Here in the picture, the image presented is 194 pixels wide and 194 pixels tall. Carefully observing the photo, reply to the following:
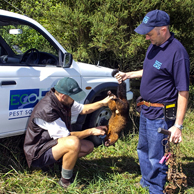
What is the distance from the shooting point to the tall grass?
303cm

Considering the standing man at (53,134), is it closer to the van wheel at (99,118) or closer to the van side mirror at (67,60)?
the van side mirror at (67,60)

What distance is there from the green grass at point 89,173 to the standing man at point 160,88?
543 millimetres

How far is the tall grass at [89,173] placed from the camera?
9.93ft

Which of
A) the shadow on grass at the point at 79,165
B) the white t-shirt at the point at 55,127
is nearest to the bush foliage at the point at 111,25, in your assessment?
the shadow on grass at the point at 79,165

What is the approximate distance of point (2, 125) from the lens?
120 inches

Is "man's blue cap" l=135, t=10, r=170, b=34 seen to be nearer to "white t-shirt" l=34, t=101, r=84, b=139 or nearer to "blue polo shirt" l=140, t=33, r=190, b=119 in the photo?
"blue polo shirt" l=140, t=33, r=190, b=119

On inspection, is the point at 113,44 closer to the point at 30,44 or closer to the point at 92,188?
the point at 30,44

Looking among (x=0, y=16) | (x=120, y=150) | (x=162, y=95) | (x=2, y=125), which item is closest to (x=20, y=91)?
(x=2, y=125)

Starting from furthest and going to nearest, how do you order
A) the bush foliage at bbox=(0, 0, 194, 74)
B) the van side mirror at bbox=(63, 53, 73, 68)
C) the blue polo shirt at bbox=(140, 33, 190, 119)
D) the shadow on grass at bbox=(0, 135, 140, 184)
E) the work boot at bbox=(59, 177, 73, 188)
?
the bush foliage at bbox=(0, 0, 194, 74) < the van side mirror at bbox=(63, 53, 73, 68) < the shadow on grass at bbox=(0, 135, 140, 184) < the work boot at bbox=(59, 177, 73, 188) < the blue polo shirt at bbox=(140, 33, 190, 119)

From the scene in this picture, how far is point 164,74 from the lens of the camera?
264 cm

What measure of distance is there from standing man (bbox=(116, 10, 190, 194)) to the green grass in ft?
1.78

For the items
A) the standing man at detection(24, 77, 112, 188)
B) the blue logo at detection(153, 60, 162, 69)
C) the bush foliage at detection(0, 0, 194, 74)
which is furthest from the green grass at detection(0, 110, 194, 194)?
the bush foliage at detection(0, 0, 194, 74)

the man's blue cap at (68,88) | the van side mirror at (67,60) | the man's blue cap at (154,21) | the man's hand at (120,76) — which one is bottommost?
the man's blue cap at (68,88)

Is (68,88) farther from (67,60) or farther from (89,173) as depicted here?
(89,173)
